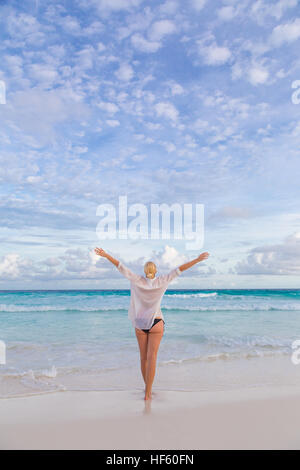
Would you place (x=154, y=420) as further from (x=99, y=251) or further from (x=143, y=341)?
(x=99, y=251)

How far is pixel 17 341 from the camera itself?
10.1 m

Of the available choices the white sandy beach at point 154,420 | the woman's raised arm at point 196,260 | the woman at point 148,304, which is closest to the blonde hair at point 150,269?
the woman at point 148,304

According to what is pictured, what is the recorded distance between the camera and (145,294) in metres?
4.66

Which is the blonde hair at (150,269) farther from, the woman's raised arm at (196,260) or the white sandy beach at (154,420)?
the white sandy beach at (154,420)

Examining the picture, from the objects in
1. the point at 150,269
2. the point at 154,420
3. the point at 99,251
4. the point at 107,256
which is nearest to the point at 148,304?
the point at 150,269

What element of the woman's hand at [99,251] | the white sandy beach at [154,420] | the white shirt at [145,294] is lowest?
the white sandy beach at [154,420]

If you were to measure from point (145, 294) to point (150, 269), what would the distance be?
368mm

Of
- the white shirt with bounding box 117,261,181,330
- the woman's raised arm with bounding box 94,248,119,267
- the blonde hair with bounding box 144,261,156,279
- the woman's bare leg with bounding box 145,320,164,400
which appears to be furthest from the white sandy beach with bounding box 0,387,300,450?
the woman's raised arm with bounding box 94,248,119,267

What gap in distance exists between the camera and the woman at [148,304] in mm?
4594

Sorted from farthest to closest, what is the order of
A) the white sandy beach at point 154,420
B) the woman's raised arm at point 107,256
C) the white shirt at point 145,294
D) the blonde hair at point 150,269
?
the blonde hair at point 150,269
the white shirt at point 145,294
the woman's raised arm at point 107,256
the white sandy beach at point 154,420
